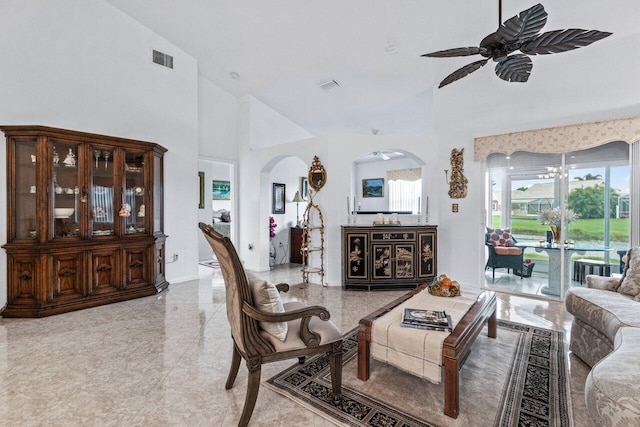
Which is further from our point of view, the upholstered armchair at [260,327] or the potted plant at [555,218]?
the potted plant at [555,218]

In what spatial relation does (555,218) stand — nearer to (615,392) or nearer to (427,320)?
(427,320)

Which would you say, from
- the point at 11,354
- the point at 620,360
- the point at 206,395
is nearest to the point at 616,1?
the point at 620,360

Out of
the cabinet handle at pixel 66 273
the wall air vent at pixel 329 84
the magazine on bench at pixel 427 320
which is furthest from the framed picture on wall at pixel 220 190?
the magazine on bench at pixel 427 320

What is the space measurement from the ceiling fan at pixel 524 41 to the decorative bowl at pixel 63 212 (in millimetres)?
4432

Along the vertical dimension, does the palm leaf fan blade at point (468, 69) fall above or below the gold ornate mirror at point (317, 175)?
above

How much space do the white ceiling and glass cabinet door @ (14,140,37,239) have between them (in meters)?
2.42

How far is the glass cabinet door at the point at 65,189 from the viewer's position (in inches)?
148

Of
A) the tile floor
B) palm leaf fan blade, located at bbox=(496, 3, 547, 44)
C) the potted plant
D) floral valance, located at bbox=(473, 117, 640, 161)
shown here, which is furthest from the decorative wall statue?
palm leaf fan blade, located at bbox=(496, 3, 547, 44)

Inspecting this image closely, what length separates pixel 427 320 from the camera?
7.18 ft

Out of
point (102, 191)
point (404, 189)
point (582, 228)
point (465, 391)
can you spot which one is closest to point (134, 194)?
point (102, 191)

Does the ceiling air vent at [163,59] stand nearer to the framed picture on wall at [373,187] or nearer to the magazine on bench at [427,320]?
the magazine on bench at [427,320]

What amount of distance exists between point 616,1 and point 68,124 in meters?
6.49

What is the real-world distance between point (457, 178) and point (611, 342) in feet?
10.2

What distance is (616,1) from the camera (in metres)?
3.25
